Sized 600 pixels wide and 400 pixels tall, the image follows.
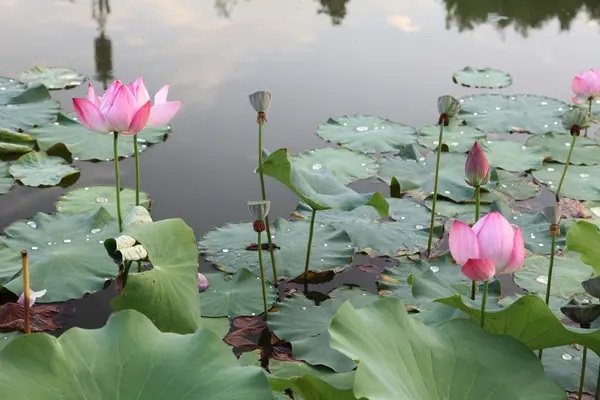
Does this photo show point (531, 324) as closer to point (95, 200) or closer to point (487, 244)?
point (487, 244)

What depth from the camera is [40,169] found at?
2.52m

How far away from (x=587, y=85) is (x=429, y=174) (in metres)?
0.61

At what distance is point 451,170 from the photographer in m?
2.57

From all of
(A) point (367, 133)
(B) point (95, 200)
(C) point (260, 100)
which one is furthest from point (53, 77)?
(C) point (260, 100)

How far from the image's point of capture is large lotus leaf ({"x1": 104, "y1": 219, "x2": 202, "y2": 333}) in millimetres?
1431

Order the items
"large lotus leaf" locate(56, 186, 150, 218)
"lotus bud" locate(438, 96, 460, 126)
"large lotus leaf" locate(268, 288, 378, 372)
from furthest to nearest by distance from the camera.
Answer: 1. "large lotus leaf" locate(56, 186, 150, 218)
2. "lotus bud" locate(438, 96, 460, 126)
3. "large lotus leaf" locate(268, 288, 378, 372)

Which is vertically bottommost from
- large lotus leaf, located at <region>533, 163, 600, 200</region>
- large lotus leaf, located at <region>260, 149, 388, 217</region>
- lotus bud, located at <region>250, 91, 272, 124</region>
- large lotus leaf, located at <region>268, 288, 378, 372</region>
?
large lotus leaf, located at <region>268, 288, 378, 372</region>

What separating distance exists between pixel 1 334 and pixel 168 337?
679 millimetres

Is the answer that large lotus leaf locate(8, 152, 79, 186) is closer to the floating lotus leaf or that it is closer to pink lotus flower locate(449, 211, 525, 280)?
pink lotus flower locate(449, 211, 525, 280)

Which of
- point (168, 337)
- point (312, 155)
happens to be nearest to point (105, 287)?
point (168, 337)

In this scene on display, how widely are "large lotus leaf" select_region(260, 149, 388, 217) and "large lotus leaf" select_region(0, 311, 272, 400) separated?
62 cm

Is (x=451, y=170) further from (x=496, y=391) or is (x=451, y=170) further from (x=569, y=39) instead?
(x=569, y=39)

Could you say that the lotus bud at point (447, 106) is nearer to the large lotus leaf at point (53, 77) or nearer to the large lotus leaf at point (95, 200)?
the large lotus leaf at point (95, 200)

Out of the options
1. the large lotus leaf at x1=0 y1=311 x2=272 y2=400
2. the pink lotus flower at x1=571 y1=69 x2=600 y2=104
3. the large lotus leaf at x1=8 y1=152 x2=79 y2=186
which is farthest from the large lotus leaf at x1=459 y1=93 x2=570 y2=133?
the large lotus leaf at x1=0 y1=311 x2=272 y2=400
